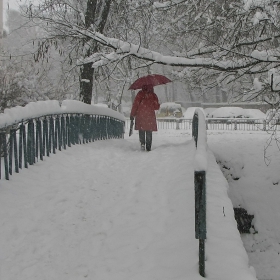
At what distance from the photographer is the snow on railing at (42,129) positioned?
18.5 ft

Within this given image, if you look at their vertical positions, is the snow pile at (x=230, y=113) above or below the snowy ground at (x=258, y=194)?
above

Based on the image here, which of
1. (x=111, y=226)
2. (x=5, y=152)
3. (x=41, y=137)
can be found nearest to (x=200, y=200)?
(x=111, y=226)

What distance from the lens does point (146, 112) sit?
31.1 feet

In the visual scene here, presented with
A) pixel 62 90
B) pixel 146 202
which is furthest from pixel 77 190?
pixel 62 90

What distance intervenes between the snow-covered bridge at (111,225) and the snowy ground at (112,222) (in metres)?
0.01

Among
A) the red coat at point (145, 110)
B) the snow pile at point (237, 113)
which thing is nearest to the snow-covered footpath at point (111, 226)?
the red coat at point (145, 110)

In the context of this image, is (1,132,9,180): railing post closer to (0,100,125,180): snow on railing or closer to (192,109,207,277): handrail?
(0,100,125,180): snow on railing

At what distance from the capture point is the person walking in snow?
935 cm

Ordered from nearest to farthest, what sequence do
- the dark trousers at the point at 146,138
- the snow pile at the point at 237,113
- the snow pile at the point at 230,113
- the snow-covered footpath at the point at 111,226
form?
the snow-covered footpath at the point at 111,226
the dark trousers at the point at 146,138
the snow pile at the point at 237,113
the snow pile at the point at 230,113

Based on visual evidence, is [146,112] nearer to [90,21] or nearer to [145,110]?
[145,110]

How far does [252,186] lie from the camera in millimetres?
10156

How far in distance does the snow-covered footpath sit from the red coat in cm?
238

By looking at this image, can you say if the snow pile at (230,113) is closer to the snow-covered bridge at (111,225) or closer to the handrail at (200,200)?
the snow-covered bridge at (111,225)

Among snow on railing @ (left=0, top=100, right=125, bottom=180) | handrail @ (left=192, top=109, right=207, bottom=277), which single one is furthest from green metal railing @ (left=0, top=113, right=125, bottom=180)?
handrail @ (left=192, top=109, right=207, bottom=277)
